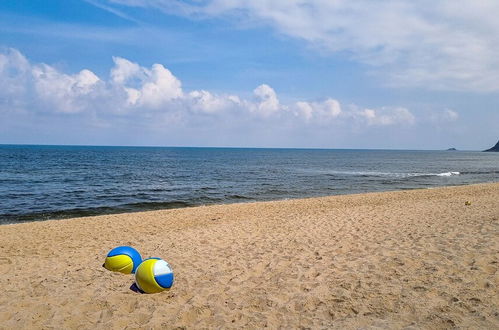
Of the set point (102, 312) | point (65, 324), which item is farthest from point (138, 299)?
point (65, 324)

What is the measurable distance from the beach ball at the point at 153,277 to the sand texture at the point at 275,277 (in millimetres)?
154

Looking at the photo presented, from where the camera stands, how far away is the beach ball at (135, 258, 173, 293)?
5.57 metres

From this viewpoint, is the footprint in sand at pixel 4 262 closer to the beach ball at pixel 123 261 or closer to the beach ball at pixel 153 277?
the beach ball at pixel 123 261

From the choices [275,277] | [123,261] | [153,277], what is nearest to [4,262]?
Answer: [123,261]

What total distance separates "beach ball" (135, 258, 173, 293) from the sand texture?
0.51 ft

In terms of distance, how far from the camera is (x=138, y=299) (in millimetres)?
5438

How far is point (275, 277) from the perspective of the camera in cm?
636

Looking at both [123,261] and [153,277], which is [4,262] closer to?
[123,261]

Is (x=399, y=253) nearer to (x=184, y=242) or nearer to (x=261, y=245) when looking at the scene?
(x=261, y=245)

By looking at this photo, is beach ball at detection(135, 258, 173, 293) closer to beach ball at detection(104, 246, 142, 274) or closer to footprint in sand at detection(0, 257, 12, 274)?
beach ball at detection(104, 246, 142, 274)

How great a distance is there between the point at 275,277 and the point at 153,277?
7.32 feet

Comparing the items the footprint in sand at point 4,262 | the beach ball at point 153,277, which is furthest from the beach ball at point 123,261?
the footprint in sand at point 4,262

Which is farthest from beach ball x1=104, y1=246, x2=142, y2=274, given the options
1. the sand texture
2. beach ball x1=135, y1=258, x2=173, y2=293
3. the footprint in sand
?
the footprint in sand

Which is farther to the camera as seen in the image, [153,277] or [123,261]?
[123,261]
